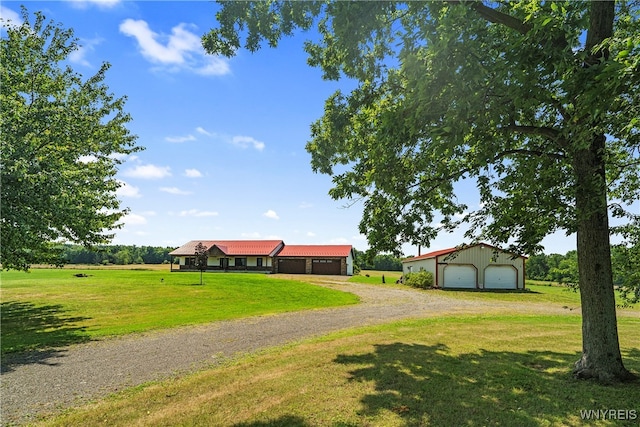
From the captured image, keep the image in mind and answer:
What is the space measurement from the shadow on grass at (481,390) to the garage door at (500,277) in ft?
92.2

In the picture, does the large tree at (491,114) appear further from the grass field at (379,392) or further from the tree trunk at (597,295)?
the grass field at (379,392)

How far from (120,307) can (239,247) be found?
40.8 m

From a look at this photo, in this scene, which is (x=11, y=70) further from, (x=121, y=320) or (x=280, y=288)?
(x=280, y=288)

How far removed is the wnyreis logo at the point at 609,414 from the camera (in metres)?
5.30

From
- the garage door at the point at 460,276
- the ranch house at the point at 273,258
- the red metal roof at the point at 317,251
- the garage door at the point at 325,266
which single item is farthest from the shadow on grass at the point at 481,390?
the red metal roof at the point at 317,251

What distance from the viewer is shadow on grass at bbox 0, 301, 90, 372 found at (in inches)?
388

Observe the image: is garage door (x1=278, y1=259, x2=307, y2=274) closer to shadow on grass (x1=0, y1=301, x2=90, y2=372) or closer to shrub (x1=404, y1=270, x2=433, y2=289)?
shrub (x1=404, y1=270, x2=433, y2=289)

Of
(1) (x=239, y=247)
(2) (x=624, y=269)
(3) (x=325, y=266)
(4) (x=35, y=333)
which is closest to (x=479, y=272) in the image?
(3) (x=325, y=266)

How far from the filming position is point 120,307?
59.6 feet

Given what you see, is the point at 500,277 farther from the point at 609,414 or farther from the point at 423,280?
the point at 609,414

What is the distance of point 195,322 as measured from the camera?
1457 cm

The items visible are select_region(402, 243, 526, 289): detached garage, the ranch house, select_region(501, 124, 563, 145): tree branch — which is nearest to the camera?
select_region(501, 124, 563, 145): tree branch

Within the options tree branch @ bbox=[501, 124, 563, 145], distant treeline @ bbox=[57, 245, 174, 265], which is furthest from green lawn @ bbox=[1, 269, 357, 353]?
distant treeline @ bbox=[57, 245, 174, 265]

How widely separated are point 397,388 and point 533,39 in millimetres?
6321
